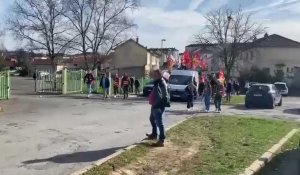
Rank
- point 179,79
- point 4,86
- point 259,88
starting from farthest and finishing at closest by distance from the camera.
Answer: point 179,79, point 259,88, point 4,86

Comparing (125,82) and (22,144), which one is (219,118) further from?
(125,82)

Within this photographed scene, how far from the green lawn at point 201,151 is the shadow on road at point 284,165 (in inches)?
13.7

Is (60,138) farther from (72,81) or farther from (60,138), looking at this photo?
(72,81)

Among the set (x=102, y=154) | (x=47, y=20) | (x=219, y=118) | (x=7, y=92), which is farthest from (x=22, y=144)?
(x=47, y=20)

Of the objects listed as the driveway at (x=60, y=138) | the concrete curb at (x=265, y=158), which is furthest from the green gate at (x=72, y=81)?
the concrete curb at (x=265, y=158)

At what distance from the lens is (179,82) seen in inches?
1313

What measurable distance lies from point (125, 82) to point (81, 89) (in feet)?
18.7

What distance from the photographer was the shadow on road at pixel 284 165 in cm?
996

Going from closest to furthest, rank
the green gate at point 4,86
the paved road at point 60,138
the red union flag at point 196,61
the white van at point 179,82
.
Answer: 1. the paved road at point 60,138
2. the green gate at point 4,86
3. the white van at point 179,82
4. the red union flag at point 196,61

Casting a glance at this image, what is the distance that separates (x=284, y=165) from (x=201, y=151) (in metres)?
1.87

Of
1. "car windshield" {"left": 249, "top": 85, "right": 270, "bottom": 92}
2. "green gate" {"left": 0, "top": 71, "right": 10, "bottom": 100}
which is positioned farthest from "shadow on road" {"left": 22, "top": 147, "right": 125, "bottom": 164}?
"car windshield" {"left": 249, "top": 85, "right": 270, "bottom": 92}

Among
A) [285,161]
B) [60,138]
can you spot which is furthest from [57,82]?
[285,161]

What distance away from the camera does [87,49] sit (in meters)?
56.7

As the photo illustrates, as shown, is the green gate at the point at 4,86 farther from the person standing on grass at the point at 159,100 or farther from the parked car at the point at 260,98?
the person standing on grass at the point at 159,100
